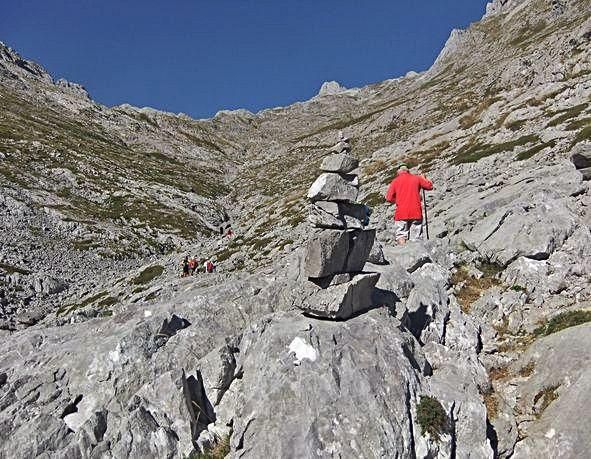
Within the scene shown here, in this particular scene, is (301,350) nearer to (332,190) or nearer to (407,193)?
(332,190)

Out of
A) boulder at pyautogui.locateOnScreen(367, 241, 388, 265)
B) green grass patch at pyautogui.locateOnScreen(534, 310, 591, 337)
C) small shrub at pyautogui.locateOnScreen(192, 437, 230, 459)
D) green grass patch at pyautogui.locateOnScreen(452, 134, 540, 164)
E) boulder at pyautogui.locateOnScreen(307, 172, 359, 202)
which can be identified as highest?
boulder at pyautogui.locateOnScreen(307, 172, 359, 202)

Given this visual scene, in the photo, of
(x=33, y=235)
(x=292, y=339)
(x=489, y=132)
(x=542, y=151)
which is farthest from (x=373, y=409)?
(x=33, y=235)

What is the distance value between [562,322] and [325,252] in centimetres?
789

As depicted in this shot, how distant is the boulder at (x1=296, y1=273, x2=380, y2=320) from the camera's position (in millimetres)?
13219

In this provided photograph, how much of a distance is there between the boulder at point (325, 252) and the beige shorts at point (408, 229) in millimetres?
8253

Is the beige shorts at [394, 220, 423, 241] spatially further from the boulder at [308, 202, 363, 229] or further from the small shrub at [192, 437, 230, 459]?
the small shrub at [192, 437, 230, 459]

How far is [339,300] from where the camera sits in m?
13.2

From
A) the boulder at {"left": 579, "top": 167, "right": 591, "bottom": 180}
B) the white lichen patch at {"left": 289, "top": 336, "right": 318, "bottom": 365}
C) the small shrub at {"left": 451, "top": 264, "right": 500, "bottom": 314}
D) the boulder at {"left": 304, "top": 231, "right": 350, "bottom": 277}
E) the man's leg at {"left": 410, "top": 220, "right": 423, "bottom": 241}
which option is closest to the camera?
the white lichen patch at {"left": 289, "top": 336, "right": 318, "bottom": 365}

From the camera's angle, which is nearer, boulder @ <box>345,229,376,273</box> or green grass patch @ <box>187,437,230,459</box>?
green grass patch @ <box>187,437,230,459</box>

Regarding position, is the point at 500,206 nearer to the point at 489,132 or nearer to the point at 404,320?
the point at 404,320

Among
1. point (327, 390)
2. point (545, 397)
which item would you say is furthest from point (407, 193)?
point (327, 390)

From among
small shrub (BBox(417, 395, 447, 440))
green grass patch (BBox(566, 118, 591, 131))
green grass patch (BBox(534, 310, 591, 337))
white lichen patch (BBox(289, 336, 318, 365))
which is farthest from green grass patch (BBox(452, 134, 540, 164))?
white lichen patch (BBox(289, 336, 318, 365))

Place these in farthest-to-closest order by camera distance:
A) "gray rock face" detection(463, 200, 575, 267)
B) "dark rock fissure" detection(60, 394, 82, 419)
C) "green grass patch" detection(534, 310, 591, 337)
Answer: "gray rock face" detection(463, 200, 575, 267) → "green grass patch" detection(534, 310, 591, 337) → "dark rock fissure" detection(60, 394, 82, 419)

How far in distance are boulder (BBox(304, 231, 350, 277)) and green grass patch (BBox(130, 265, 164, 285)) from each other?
3840 cm
